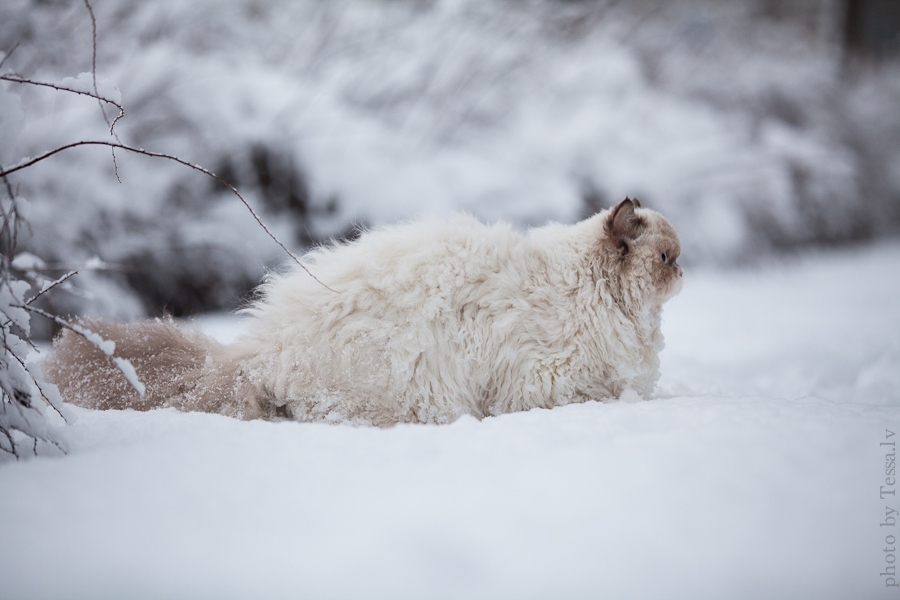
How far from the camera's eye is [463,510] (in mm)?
1085

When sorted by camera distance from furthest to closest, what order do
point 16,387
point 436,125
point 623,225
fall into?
point 436,125, point 623,225, point 16,387

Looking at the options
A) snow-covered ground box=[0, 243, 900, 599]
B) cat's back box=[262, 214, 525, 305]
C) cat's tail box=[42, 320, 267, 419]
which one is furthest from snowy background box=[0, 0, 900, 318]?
snow-covered ground box=[0, 243, 900, 599]

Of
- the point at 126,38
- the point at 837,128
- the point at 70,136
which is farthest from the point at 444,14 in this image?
the point at 837,128

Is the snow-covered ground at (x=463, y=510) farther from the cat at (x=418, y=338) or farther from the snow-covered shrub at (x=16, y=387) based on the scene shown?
the cat at (x=418, y=338)

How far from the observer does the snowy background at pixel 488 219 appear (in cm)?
97

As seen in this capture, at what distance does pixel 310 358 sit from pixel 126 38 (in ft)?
20.3

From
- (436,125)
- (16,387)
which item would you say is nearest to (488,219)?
(436,125)

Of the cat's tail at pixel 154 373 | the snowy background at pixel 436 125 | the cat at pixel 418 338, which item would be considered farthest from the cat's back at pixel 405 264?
the snowy background at pixel 436 125

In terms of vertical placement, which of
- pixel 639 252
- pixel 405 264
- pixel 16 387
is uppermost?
pixel 639 252

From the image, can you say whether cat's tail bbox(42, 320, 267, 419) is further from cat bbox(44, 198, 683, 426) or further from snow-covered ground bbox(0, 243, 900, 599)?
snow-covered ground bbox(0, 243, 900, 599)

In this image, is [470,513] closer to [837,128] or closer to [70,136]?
[70,136]

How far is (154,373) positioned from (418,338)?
0.99 m

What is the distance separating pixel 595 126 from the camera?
8.73 metres

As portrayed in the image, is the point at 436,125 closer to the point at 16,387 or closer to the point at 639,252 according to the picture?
the point at 639,252
